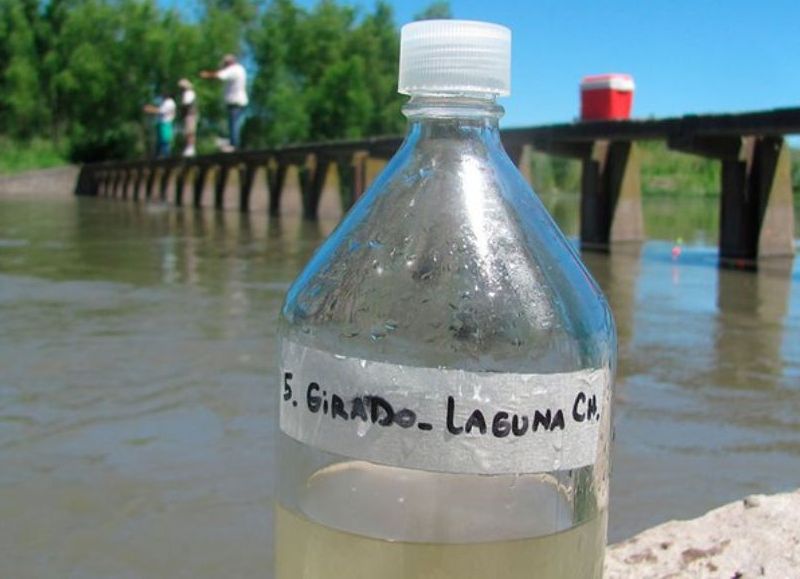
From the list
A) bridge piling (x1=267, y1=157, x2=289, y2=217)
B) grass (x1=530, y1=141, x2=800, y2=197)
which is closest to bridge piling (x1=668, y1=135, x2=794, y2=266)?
bridge piling (x1=267, y1=157, x2=289, y2=217)

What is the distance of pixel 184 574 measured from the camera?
2277 millimetres

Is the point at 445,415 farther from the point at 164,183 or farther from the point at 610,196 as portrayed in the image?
Answer: the point at 164,183

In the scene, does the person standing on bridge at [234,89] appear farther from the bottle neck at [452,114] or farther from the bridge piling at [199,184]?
the bottle neck at [452,114]

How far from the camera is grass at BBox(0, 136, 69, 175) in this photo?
4144 cm

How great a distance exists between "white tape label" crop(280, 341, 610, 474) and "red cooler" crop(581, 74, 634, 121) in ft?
41.8

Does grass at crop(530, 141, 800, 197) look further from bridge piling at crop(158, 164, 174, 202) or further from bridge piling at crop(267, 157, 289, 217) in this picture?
bridge piling at crop(267, 157, 289, 217)

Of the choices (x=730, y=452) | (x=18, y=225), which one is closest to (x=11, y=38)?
(x=18, y=225)

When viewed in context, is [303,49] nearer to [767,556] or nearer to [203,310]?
[203,310]

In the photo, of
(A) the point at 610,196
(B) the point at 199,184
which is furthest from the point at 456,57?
(B) the point at 199,184

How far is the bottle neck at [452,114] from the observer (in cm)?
143

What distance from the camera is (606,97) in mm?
13781

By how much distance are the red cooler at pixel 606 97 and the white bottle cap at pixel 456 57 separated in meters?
12.7

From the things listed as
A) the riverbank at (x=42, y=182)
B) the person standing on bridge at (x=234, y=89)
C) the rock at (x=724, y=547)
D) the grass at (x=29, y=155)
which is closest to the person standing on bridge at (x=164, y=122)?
the person standing on bridge at (x=234, y=89)

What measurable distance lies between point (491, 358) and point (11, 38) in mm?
49106
